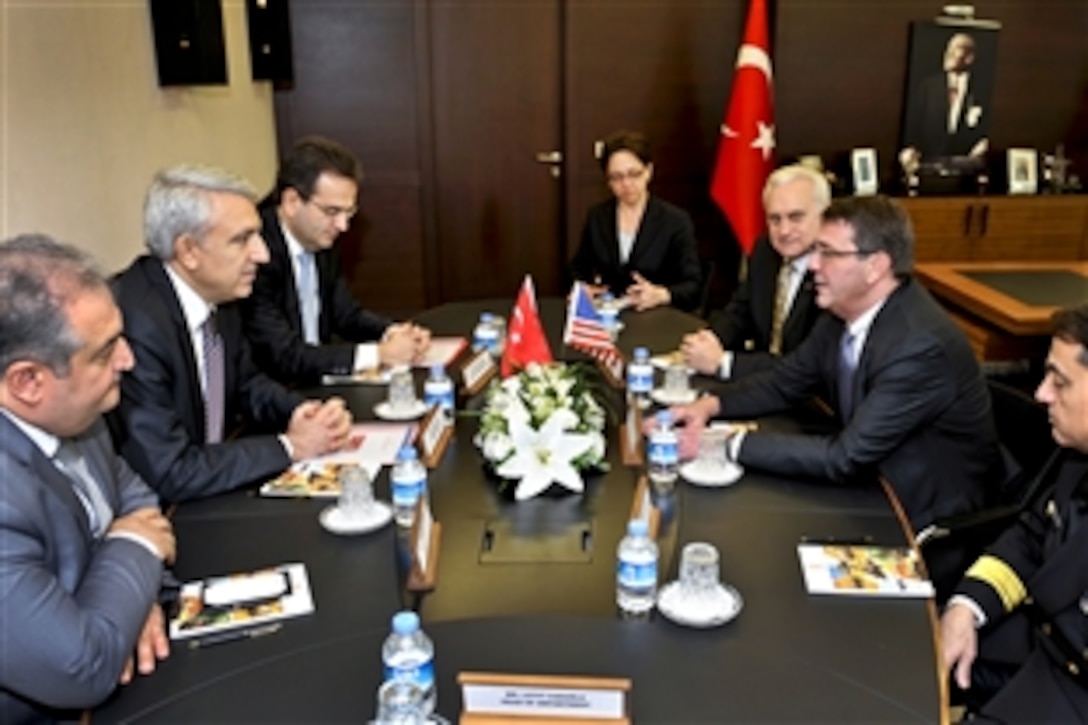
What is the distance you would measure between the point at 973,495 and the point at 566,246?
365 cm

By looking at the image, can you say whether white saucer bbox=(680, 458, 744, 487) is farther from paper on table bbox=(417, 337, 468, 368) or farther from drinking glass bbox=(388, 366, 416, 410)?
paper on table bbox=(417, 337, 468, 368)

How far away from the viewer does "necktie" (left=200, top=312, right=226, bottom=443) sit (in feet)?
7.57

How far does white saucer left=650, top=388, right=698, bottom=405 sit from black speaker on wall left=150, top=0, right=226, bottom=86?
213 centimetres

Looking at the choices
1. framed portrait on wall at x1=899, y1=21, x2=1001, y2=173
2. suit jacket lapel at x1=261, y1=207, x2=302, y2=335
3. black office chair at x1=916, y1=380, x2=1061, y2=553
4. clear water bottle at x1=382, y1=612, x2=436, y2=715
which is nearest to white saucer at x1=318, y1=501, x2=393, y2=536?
clear water bottle at x1=382, y1=612, x2=436, y2=715

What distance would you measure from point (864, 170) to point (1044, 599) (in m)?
3.90

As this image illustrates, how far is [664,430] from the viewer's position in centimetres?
203

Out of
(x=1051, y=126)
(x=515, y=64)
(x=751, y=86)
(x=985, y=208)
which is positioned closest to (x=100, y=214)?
(x=515, y=64)

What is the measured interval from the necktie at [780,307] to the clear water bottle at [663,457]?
1.32 metres

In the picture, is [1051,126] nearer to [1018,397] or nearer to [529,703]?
[1018,397]

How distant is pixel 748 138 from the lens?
5.10m

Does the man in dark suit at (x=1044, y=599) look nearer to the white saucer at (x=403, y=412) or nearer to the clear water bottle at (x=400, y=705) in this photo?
the clear water bottle at (x=400, y=705)

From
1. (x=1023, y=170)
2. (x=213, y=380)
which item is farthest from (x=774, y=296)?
(x=1023, y=170)

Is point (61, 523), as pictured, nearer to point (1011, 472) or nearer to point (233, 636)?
point (233, 636)

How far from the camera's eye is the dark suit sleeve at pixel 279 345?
2.78 m
